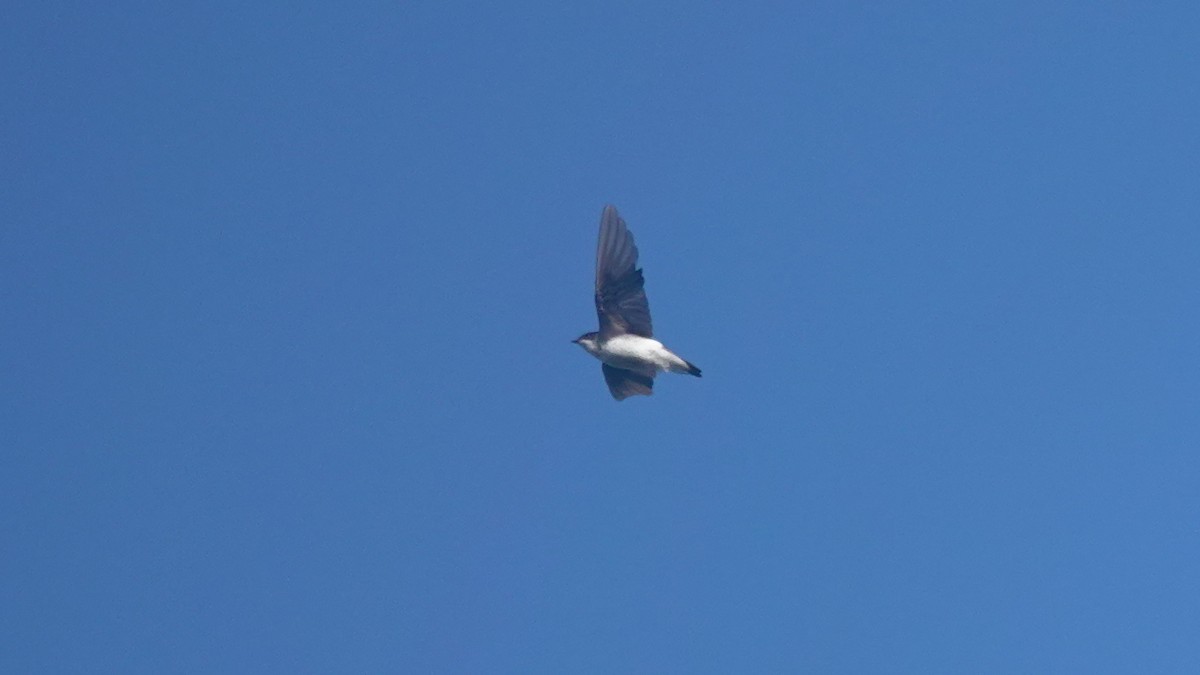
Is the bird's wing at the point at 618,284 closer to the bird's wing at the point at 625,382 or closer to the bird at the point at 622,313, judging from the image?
the bird at the point at 622,313

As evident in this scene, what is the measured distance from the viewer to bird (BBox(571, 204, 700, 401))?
28.6 m

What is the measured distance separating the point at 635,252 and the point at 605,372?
2.23m

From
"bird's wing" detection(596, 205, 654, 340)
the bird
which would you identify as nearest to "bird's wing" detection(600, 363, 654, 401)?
the bird

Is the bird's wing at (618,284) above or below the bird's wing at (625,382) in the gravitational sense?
above

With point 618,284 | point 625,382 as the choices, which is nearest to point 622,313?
point 618,284

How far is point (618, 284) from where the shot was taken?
2881cm

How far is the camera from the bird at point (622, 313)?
28.6m

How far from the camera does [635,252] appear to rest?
94.2 feet

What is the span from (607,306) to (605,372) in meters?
1.42

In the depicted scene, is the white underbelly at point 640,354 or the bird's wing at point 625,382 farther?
the bird's wing at point 625,382

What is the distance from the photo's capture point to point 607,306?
94.9 ft

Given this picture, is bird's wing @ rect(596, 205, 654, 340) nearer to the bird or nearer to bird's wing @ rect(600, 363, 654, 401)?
the bird

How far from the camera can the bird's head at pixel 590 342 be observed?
29.1 metres

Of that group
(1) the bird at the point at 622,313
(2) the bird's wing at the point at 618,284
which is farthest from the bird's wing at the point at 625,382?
(2) the bird's wing at the point at 618,284
